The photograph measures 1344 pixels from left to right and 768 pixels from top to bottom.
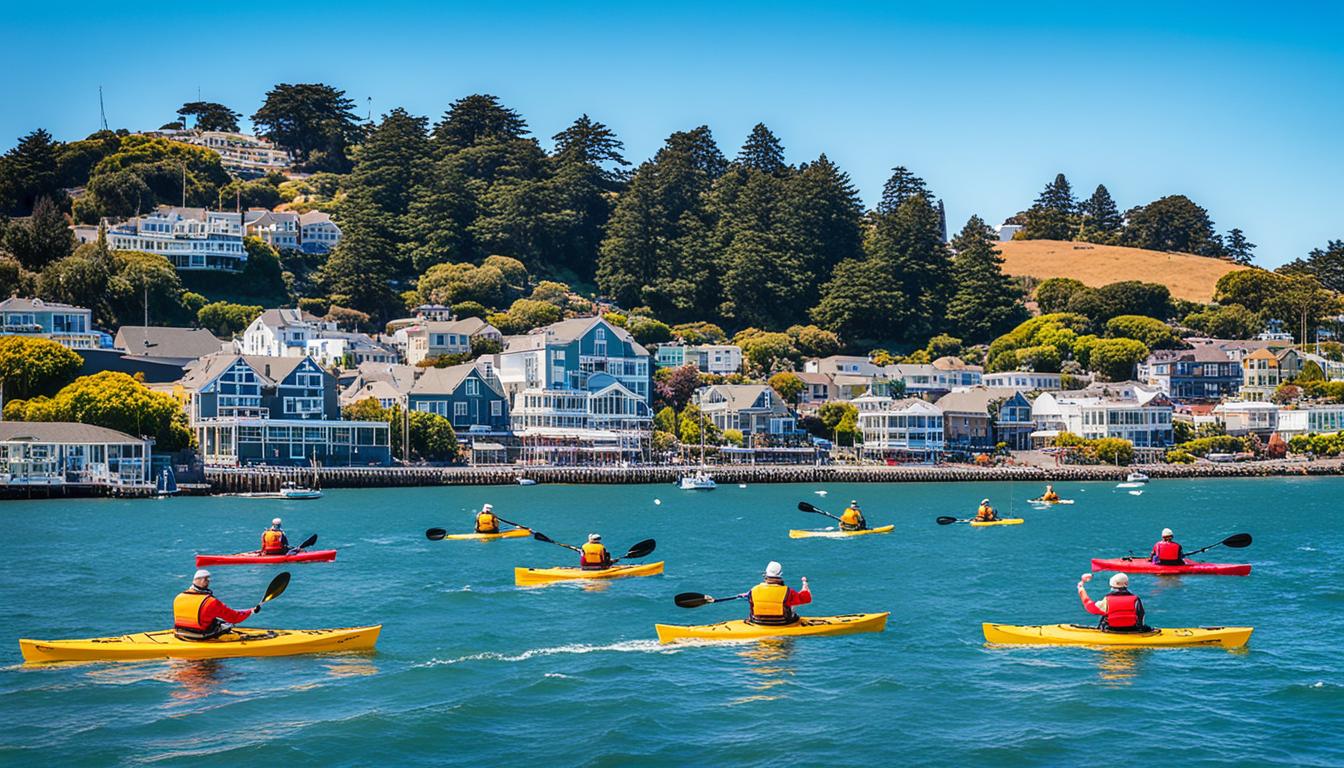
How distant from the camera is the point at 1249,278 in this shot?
16012cm

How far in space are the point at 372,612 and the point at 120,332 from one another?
3410 inches

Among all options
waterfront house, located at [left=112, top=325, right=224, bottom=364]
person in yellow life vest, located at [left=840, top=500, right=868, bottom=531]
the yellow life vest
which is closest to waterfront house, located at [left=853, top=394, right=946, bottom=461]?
waterfront house, located at [left=112, top=325, right=224, bottom=364]

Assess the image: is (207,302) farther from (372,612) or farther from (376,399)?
(372,612)

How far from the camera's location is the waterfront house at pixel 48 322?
109 metres

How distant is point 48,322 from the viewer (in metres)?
110

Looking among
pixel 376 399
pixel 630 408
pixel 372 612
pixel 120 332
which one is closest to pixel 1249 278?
pixel 630 408

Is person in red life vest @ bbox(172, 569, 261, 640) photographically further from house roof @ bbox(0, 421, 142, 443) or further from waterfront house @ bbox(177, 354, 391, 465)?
waterfront house @ bbox(177, 354, 391, 465)

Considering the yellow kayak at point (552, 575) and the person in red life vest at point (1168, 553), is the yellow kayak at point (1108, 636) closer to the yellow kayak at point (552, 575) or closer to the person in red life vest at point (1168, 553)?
the person in red life vest at point (1168, 553)

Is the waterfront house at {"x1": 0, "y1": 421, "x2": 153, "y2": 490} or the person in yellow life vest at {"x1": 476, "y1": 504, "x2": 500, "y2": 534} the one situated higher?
the waterfront house at {"x1": 0, "y1": 421, "x2": 153, "y2": 490}

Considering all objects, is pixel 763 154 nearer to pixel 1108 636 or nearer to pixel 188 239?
pixel 188 239

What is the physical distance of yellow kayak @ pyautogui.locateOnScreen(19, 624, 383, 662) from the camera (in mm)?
27500

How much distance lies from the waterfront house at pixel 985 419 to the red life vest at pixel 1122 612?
90876 millimetres

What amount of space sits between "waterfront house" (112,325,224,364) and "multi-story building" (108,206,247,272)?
19.9 m

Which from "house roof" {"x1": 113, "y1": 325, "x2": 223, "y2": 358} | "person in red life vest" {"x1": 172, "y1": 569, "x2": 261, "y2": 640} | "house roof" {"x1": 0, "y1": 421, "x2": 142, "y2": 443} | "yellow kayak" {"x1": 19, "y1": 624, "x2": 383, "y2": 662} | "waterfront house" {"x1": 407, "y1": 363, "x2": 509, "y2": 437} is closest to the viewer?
"yellow kayak" {"x1": 19, "y1": 624, "x2": 383, "y2": 662}
